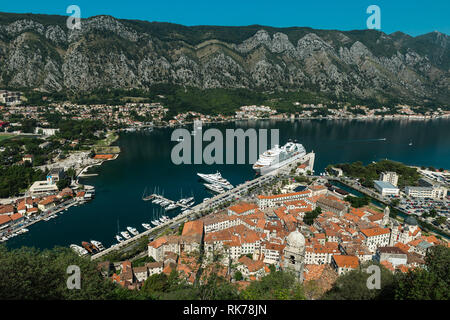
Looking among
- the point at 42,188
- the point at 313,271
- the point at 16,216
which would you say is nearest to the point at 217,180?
the point at 42,188

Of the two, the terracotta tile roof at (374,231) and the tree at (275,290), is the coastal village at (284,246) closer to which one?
the terracotta tile roof at (374,231)

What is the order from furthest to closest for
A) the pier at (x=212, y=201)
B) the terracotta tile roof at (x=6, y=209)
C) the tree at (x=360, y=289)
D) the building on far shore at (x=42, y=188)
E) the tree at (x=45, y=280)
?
the building on far shore at (x=42, y=188)
the terracotta tile roof at (x=6, y=209)
the pier at (x=212, y=201)
the tree at (x=360, y=289)
the tree at (x=45, y=280)

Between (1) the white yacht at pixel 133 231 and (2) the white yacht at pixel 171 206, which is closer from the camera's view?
(1) the white yacht at pixel 133 231

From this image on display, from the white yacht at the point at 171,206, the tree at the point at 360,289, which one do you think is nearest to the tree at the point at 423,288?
the tree at the point at 360,289

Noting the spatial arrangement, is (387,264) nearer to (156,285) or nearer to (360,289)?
(360,289)

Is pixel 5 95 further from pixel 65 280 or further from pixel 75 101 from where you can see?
pixel 65 280

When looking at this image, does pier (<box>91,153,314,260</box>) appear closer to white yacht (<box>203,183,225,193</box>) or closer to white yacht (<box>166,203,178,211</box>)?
white yacht (<box>166,203,178,211</box>)
